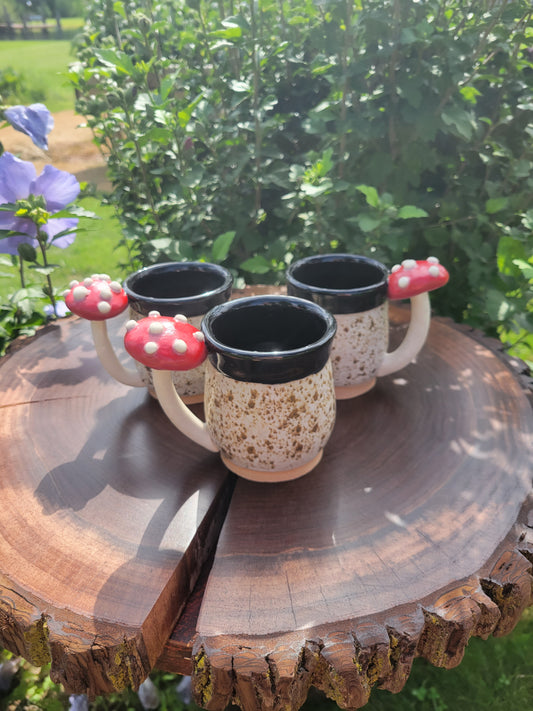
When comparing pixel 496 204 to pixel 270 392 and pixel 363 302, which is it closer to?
pixel 363 302

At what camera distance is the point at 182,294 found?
3.78 ft

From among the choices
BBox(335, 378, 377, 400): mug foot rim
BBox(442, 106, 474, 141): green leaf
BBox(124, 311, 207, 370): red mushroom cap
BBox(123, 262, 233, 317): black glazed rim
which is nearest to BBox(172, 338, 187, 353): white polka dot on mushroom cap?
BBox(124, 311, 207, 370): red mushroom cap

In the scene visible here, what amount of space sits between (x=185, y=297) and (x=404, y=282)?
437 mm

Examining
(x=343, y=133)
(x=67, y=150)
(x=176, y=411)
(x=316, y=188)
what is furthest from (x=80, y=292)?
(x=67, y=150)

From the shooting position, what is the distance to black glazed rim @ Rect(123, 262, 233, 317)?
3.16 ft

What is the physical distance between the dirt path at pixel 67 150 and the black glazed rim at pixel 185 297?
540cm

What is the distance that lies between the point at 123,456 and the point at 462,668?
1.28 m

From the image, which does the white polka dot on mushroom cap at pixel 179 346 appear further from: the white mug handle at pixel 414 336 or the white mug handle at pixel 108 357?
the white mug handle at pixel 414 336

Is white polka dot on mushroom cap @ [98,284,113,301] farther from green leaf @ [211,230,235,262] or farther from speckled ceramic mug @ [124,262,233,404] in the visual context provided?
green leaf @ [211,230,235,262]

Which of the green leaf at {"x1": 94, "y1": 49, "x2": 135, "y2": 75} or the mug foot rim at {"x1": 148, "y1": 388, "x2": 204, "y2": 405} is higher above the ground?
the green leaf at {"x1": 94, "y1": 49, "x2": 135, "y2": 75}

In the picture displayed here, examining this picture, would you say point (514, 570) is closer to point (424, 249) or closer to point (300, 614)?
point (300, 614)

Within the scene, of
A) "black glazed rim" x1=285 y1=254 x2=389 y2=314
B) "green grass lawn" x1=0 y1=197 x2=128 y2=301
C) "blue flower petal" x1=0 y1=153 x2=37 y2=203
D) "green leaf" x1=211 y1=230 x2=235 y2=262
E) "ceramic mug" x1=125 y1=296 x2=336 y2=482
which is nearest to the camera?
"ceramic mug" x1=125 y1=296 x2=336 y2=482

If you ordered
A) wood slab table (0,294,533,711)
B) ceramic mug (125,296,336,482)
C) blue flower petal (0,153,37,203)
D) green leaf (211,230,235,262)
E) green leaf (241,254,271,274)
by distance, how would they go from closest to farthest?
wood slab table (0,294,533,711), ceramic mug (125,296,336,482), blue flower petal (0,153,37,203), green leaf (211,230,235,262), green leaf (241,254,271,274)

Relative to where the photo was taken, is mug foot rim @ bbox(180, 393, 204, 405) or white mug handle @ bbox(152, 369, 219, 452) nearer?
white mug handle @ bbox(152, 369, 219, 452)
